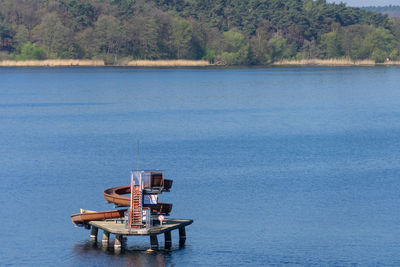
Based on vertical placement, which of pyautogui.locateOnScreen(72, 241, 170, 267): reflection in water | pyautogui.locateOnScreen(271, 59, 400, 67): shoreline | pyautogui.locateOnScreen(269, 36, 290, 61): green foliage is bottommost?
pyautogui.locateOnScreen(72, 241, 170, 267): reflection in water

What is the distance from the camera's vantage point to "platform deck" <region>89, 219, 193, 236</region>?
20469mm

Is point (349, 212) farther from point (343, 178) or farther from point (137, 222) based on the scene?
point (137, 222)

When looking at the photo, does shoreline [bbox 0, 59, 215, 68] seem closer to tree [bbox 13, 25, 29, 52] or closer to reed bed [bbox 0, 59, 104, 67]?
reed bed [bbox 0, 59, 104, 67]

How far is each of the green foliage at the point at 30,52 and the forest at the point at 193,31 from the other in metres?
0.17

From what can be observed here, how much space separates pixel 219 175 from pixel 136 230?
11553mm

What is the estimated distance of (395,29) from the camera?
158250mm

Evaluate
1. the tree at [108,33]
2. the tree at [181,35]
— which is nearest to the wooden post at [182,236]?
the tree at [108,33]

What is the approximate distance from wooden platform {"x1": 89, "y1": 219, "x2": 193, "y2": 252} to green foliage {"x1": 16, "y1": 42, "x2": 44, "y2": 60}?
→ 357 ft

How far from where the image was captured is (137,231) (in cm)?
2045

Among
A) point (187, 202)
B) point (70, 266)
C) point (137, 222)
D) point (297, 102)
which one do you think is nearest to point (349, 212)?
point (187, 202)

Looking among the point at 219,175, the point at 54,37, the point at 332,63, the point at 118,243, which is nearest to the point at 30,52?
the point at 54,37

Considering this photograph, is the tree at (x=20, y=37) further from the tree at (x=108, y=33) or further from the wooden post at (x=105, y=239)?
the wooden post at (x=105, y=239)

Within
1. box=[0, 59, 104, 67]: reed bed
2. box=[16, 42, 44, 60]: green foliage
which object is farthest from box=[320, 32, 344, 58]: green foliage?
box=[16, 42, 44, 60]: green foliage

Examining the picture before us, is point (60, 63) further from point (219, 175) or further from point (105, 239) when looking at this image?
point (105, 239)
